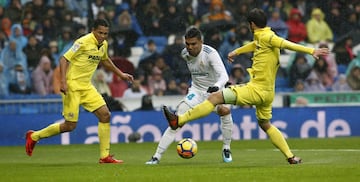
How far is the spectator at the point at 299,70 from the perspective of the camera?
25.5 metres

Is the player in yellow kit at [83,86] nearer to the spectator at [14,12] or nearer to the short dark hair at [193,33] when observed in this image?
the short dark hair at [193,33]

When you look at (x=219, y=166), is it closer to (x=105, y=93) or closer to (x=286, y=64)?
(x=105, y=93)

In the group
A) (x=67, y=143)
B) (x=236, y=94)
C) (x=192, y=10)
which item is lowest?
(x=67, y=143)

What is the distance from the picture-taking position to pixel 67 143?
910 inches

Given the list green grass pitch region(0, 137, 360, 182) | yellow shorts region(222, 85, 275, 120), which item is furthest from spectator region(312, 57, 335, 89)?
yellow shorts region(222, 85, 275, 120)

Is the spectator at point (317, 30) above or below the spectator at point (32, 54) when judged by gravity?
above

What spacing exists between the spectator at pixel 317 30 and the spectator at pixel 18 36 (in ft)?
25.7

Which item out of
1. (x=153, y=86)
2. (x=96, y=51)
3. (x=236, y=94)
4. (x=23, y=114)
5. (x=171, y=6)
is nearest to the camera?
(x=236, y=94)

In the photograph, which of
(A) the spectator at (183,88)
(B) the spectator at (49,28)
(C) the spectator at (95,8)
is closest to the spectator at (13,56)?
(B) the spectator at (49,28)

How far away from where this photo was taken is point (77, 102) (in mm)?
15305

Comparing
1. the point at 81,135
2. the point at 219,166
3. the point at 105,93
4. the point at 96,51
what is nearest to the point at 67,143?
the point at 81,135

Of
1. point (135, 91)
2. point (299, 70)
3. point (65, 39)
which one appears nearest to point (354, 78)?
point (299, 70)

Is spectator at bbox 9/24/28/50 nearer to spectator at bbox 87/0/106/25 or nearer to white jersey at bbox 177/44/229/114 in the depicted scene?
spectator at bbox 87/0/106/25

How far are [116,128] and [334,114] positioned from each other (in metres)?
5.25
